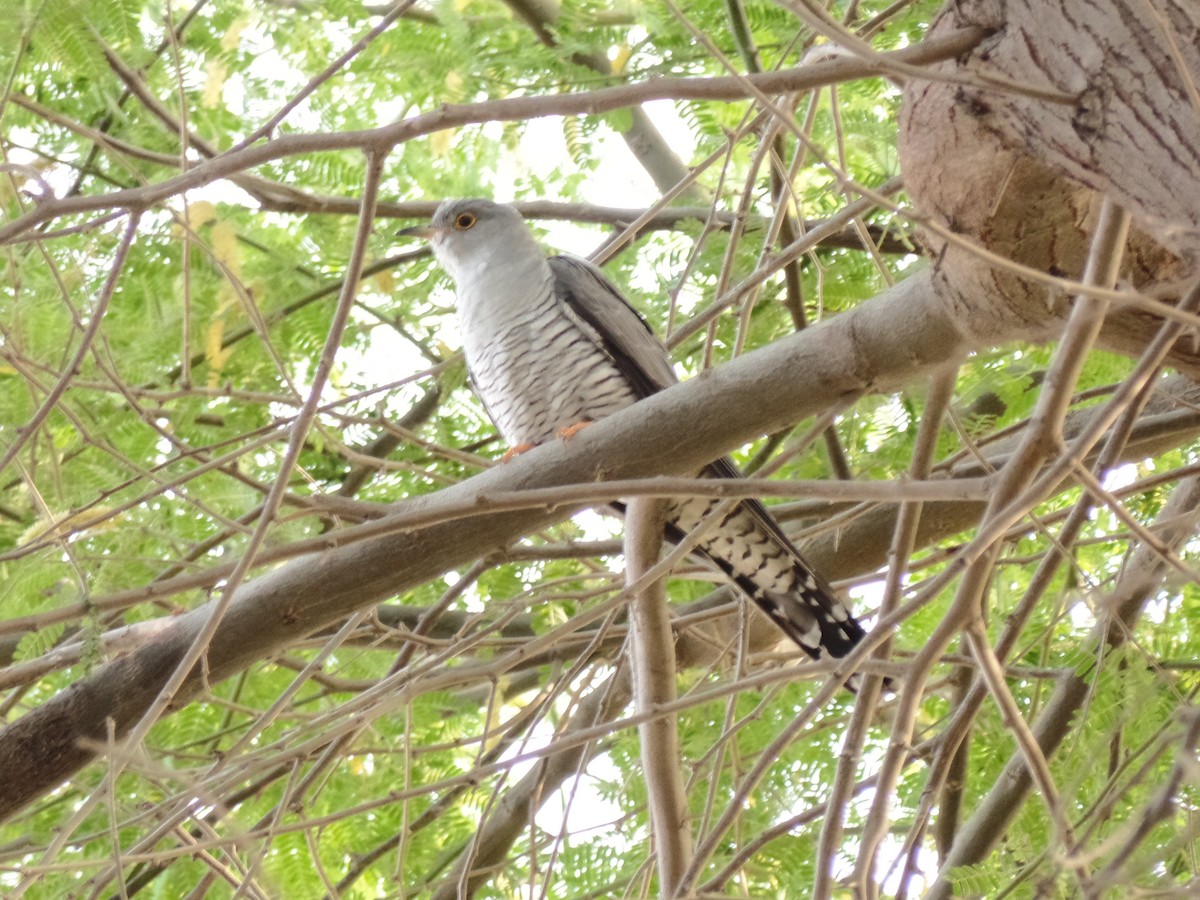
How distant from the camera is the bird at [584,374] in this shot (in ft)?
10.5

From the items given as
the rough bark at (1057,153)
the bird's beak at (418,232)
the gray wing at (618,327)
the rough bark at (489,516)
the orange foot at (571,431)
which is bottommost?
the rough bark at (1057,153)

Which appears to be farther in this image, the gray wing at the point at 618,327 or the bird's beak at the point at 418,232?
the bird's beak at the point at 418,232

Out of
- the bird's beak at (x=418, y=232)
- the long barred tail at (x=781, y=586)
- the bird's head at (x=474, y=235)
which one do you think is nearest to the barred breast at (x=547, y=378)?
the bird's head at (x=474, y=235)

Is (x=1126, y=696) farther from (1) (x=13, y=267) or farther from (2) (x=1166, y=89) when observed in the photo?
(1) (x=13, y=267)

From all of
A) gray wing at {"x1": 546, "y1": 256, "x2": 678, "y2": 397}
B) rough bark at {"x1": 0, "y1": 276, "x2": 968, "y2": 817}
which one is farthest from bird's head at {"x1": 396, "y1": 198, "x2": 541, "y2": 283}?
rough bark at {"x1": 0, "y1": 276, "x2": 968, "y2": 817}

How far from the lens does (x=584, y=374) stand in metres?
3.53

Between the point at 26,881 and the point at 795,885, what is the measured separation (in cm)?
165

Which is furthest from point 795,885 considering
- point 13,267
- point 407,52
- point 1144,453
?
point 407,52

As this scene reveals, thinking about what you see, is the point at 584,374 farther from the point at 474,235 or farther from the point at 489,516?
the point at 489,516

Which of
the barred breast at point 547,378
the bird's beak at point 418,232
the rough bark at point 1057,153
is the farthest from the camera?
the bird's beak at point 418,232

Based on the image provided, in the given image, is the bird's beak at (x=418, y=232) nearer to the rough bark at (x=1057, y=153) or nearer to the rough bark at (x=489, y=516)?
the rough bark at (x=489, y=516)

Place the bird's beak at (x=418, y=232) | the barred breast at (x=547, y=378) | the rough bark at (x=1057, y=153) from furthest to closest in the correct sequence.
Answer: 1. the bird's beak at (x=418, y=232)
2. the barred breast at (x=547, y=378)
3. the rough bark at (x=1057, y=153)

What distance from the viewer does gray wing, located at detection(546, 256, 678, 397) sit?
134 inches

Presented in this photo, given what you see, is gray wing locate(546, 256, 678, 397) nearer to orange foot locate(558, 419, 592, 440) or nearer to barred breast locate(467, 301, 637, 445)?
barred breast locate(467, 301, 637, 445)
